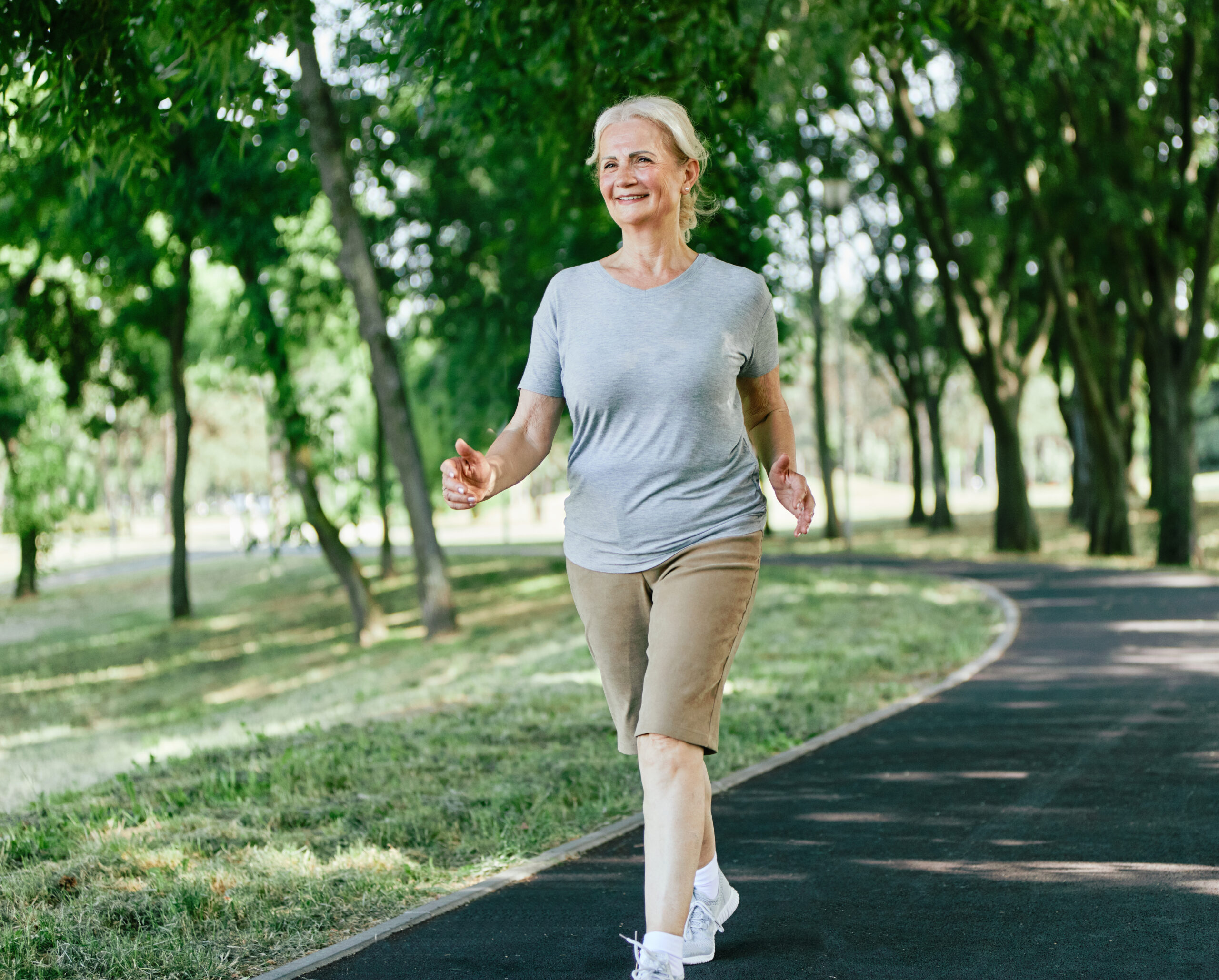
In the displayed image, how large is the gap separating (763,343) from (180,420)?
22.9m

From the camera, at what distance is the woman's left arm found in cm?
367

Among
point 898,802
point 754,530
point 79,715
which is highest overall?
point 754,530

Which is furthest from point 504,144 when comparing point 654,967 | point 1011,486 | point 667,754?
point 654,967

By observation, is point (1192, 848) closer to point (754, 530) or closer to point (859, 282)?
point (754, 530)

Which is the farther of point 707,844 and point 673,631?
point 707,844

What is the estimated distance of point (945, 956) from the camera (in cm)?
383

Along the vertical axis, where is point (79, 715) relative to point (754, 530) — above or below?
below

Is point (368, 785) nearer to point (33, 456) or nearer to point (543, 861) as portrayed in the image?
point (543, 861)

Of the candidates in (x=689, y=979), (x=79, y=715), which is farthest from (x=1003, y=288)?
(x=689, y=979)

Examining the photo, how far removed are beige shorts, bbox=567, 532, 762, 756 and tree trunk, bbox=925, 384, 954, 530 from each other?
30730 millimetres

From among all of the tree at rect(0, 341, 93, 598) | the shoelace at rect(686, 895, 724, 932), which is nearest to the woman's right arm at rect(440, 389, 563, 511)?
the shoelace at rect(686, 895, 724, 932)

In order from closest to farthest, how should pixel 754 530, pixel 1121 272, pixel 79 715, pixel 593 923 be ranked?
pixel 754 530 < pixel 593 923 < pixel 79 715 < pixel 1121 272

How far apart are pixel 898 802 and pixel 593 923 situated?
6.60 feet

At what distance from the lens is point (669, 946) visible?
3383mm
